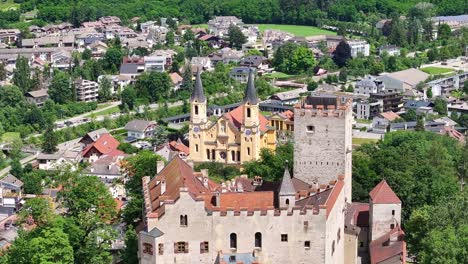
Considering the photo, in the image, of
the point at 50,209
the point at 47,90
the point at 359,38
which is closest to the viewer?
the point at 50,209

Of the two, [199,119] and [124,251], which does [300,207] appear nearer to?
[124,251]

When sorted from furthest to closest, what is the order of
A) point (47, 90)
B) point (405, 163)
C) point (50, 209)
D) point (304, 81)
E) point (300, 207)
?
point (304, 81)
point (47, 90)
point (405, 163)
point (50, 209)
point (300, 207)

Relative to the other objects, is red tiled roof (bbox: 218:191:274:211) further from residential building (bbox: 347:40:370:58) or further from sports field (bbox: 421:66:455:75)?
residential building (bbox: 347:40:370:58)

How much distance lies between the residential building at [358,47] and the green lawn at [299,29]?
19.3 metres

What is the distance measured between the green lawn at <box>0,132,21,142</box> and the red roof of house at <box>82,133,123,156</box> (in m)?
12.1

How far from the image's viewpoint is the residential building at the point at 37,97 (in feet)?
372

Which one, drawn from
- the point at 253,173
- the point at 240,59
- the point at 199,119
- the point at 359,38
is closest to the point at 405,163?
the point at 253,173

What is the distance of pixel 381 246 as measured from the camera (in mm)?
49000

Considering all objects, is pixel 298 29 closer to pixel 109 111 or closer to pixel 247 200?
pixel 109 111

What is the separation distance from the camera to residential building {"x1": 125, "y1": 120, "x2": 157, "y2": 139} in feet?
329

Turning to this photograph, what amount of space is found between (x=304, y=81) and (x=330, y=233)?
3491 inches

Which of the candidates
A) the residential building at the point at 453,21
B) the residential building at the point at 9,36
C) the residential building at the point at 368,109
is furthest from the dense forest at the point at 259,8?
the residential building at the point at 368,109

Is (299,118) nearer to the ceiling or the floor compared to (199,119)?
nearer to the ceiling

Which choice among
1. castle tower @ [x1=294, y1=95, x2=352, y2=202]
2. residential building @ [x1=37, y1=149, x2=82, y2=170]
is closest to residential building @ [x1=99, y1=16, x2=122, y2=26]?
residential building @ [x1=37, y1=149, x2=82, y2=170]
